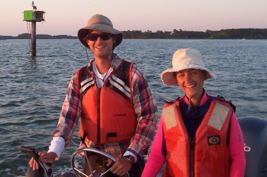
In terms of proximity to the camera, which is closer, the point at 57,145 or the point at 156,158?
the point at 156,158

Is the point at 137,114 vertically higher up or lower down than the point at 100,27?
lower down

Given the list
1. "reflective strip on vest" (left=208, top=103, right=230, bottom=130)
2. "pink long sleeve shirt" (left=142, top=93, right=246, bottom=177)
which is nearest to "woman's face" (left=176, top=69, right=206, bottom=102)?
"pink long sleeve shirt" (left=142, top=93, right=246, bottom=177)

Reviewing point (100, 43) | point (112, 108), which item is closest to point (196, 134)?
point (112, 108)

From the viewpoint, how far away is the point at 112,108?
12.3ft

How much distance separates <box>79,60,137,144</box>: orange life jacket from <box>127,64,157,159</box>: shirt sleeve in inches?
2.3

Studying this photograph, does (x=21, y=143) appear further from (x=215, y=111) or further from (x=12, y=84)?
(x=12, y=84)

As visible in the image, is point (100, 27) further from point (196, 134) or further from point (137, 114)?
point (196, 134)

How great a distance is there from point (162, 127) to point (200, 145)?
1.29 ft

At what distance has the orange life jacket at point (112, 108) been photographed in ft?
12.3

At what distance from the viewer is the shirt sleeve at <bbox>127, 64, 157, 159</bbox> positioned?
144 inches

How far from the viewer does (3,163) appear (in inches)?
301

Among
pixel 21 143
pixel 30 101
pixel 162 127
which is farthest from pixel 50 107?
pixel 162 127

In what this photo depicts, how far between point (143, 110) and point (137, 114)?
0.10m

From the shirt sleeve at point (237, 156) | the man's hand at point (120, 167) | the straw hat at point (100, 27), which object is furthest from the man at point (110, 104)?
the shirt sleeve at point (237, 156)
